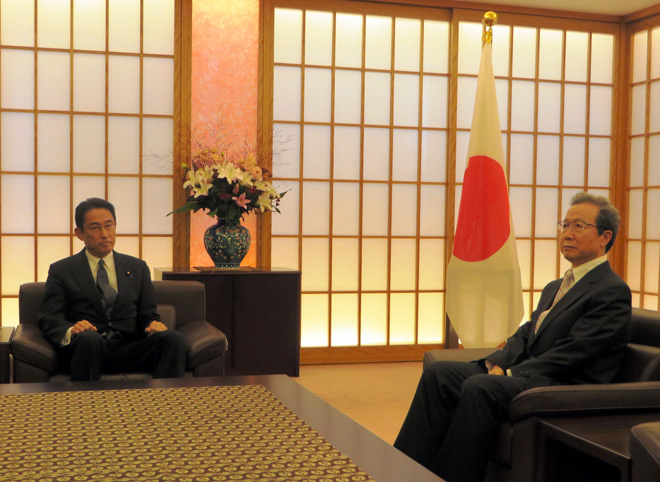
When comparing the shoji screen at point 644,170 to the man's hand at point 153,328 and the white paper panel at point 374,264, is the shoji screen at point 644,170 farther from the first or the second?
the man's hand at point 153,328

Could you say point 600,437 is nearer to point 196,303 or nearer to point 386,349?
point 196,303

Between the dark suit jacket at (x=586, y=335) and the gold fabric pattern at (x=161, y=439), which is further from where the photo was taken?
the dark suit jacket at (x=586, y=335)

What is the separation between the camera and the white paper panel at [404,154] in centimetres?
504

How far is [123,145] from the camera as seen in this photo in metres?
4.59

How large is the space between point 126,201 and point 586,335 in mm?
3166

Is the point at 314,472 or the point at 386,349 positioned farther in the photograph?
the point at 386,349

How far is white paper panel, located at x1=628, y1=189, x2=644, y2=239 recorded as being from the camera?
5.23 m

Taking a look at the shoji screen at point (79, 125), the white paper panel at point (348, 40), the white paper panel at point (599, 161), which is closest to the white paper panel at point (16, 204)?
the shoji screen at point (79, 125)

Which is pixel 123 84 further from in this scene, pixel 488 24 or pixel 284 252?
pixel 488 24

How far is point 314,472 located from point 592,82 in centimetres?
467

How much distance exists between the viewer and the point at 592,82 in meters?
5.36

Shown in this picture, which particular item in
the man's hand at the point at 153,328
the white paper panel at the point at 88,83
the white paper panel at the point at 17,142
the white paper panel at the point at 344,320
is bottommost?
the white paper panel at the point at 344,320

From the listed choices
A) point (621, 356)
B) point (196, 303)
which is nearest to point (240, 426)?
point (621, 356)

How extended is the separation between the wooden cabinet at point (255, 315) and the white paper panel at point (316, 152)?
84cm
